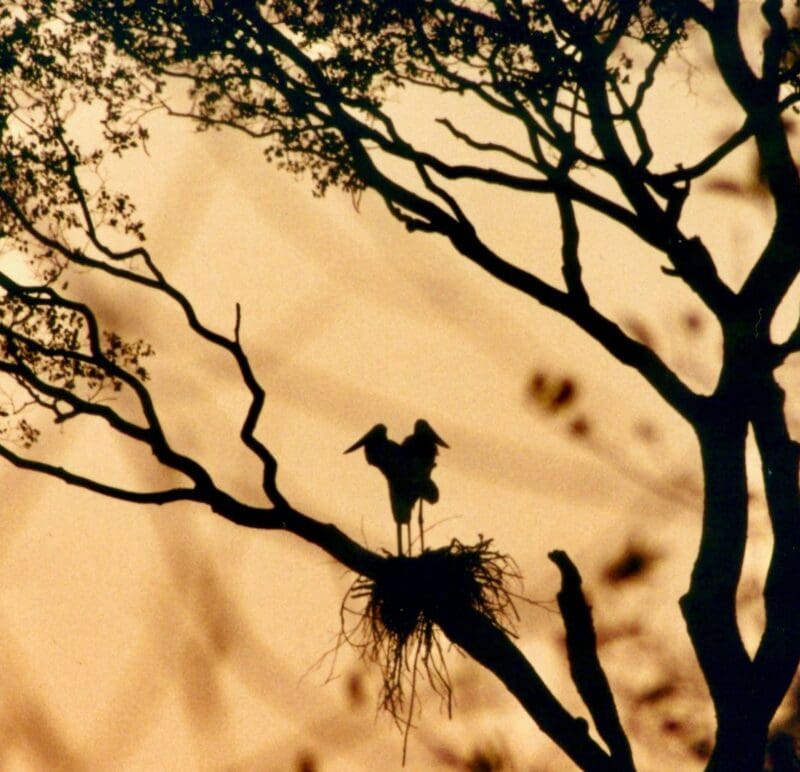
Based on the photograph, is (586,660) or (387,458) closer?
(586,660)

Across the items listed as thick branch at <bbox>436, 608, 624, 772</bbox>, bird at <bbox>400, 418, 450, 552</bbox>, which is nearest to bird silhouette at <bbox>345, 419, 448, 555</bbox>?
bird at <bbox>400, 418, 450, 552</bbox>

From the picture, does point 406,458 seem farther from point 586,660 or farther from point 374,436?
point 586,660

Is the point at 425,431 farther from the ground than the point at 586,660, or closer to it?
farther from the ground

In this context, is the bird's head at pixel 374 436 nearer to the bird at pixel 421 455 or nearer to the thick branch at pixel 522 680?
the bird at pixel 421 455

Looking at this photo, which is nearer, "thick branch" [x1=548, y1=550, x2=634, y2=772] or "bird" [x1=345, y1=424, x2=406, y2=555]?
"thick branch" [x1=548, y1=550, x2=634, y2=772]

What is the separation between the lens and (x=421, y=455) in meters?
6.61

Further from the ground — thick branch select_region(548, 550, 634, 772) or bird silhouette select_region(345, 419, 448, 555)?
bird silhouette select_region(345, 419, 448, 555)

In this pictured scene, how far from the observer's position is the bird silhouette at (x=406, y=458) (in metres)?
6.62

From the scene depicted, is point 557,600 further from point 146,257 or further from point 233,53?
point 233,53

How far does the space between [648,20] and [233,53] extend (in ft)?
8.90

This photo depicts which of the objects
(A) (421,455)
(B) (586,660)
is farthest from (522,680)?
(A) (421,455)

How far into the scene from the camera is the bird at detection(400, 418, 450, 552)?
661 cm

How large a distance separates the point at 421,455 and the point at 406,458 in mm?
84

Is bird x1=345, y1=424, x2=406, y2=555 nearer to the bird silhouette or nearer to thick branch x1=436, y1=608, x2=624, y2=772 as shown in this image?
the bird silhouette
